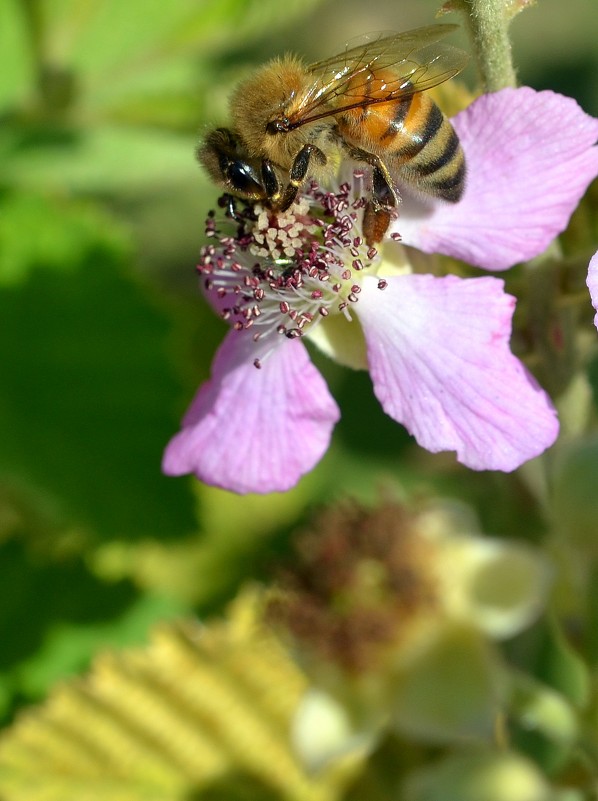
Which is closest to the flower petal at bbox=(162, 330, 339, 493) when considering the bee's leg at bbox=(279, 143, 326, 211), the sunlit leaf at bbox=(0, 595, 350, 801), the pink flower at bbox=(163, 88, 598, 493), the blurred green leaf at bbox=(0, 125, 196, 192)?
the pink flower at bbox=(163, 88, 598, 493)

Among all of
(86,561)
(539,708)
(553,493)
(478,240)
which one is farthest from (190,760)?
(478,240)

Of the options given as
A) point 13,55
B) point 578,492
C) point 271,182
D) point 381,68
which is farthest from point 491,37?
point 13,55

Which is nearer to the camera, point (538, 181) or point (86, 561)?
point (538, 181)

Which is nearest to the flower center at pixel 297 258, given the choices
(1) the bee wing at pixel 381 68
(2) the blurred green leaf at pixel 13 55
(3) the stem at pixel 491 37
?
(1) the bee wing at pixel 381 68

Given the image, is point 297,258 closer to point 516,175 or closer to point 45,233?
point 516,175

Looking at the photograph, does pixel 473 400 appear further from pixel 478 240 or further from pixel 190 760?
pixel 190 760

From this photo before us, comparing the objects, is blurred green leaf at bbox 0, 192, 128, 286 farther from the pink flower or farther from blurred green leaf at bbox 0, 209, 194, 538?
the pink flower
